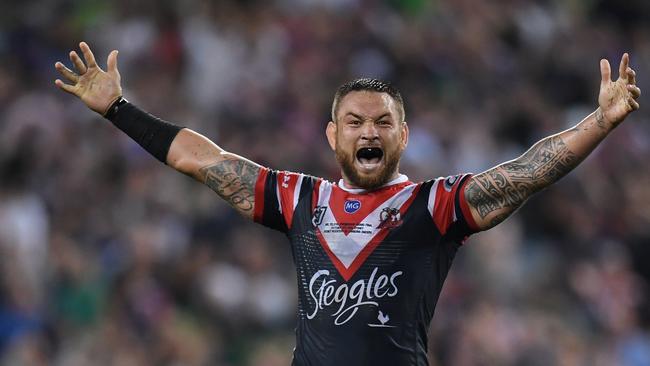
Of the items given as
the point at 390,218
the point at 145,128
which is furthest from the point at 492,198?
the point at 145,128

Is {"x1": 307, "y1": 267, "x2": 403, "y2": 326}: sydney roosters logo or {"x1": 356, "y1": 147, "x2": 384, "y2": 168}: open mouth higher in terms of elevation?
{"x1": 356, "y1": 147, "x2": 384, "y2": 168}: open mouth

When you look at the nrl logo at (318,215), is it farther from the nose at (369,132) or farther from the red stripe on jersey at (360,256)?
the nose at (369,132)

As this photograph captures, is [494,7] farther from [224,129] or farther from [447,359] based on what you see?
[447,359]

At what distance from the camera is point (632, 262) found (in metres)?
13.6

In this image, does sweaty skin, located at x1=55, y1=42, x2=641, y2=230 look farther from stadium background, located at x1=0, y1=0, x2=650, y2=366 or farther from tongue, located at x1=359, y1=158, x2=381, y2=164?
stadium background, located at x1=0, y1=0, x2=650, y2=366

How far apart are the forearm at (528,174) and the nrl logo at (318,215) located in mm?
710

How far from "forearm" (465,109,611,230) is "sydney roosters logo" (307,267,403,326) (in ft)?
1.61

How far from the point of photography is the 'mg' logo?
6273 millimetres

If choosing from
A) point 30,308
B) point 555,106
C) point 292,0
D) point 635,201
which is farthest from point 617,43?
point 30,308

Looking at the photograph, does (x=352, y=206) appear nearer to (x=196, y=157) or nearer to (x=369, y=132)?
(x=369, y=132)

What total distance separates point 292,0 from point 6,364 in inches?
249

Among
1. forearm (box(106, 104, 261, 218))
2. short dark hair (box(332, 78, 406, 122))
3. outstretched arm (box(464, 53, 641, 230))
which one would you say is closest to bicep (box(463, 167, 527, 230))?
outstretched arm (box(464, 53, 641, 230))

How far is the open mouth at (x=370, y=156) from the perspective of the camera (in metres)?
6.26

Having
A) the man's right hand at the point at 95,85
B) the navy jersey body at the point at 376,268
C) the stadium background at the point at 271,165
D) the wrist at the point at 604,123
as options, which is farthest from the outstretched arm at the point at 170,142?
the stadium background at the point at 271,165
